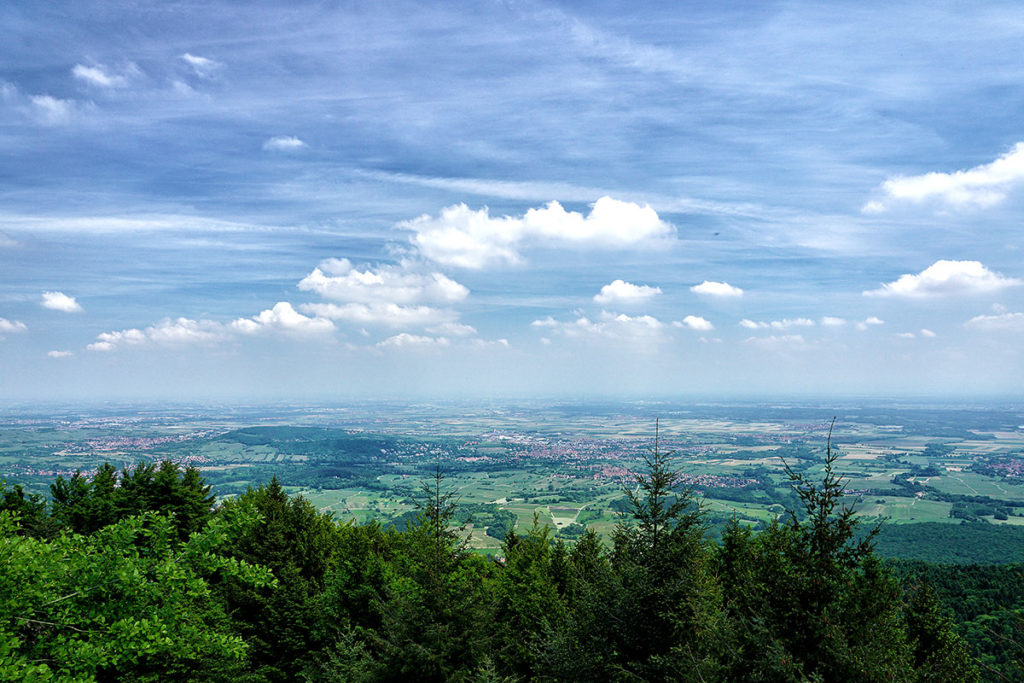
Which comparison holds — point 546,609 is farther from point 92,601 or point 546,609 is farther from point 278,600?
point 92,601

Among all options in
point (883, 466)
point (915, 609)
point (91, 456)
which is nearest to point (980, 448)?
point (883, 466)

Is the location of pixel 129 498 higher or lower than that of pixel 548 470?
higher

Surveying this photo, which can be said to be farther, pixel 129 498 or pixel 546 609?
pixel 129 498

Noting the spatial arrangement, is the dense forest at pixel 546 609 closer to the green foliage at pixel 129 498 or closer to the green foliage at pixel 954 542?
the green foliage at pixel 129 498

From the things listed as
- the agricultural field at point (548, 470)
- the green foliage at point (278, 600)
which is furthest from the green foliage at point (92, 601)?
the agricultural field at point (548, 470)

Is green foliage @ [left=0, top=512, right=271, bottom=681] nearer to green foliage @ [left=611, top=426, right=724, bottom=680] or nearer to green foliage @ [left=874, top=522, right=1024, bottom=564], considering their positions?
green foliage @ [left=611, top=426, right=724, bottom=680]

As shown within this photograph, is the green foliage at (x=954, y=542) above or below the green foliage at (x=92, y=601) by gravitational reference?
below

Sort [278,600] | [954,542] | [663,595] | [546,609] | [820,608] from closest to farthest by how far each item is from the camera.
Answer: [820,608], [663,595], [546,609], [278,600], [954,542]

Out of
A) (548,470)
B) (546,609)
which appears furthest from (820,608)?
(548,470)

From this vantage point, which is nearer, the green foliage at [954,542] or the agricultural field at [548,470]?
the green foliage at [954,542]

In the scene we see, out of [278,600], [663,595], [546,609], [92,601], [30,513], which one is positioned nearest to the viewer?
[92,601]

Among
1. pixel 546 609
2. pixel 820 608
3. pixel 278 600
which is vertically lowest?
pixel 278 600
